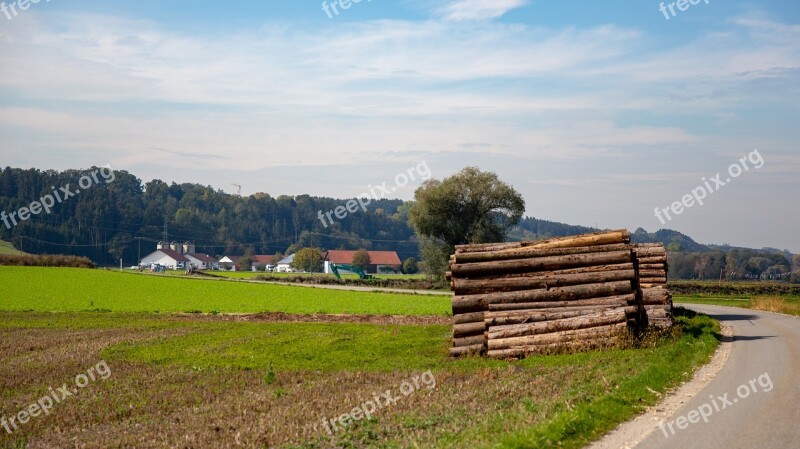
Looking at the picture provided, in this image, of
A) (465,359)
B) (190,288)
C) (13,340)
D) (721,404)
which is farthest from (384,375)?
(190,288)

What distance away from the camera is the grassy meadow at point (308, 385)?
11641 mm

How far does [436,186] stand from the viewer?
83062 millimetres

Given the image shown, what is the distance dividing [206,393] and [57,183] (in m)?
179

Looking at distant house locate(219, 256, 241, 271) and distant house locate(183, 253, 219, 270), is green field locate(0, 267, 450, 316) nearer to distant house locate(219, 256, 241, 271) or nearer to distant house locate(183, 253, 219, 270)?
distant house locate(183, 253, 219, 270)

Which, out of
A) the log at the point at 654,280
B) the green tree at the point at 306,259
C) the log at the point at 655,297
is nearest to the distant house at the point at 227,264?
the green tree at the point at 306,259

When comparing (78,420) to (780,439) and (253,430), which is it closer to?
(253,430)

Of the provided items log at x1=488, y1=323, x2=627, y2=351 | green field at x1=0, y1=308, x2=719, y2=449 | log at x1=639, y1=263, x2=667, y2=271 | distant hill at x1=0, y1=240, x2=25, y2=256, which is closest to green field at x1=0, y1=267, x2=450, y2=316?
log at x1=639, y1=263, x2=667, y2=271

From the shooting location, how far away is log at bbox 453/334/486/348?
74.5 feet

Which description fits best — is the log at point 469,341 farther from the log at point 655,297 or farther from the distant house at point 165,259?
the distant house at point 165,259

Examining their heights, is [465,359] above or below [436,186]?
below

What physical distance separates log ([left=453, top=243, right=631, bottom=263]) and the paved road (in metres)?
4.58

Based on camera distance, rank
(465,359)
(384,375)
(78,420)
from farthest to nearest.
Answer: (465,359)
(384,375)
(78,420)

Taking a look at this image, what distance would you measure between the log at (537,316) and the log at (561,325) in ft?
0.58

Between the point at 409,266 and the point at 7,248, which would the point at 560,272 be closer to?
the point at 409,266
